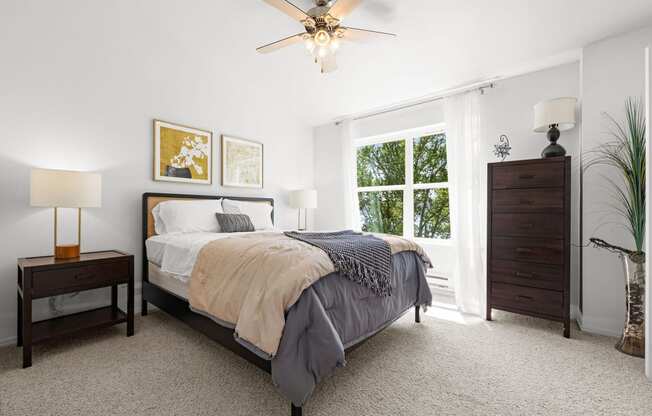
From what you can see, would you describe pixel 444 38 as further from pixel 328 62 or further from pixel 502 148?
pixel 502 148

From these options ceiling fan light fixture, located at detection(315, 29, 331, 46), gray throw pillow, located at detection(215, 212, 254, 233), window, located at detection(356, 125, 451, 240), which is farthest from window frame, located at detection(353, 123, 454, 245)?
ceiling fan light fixture, located at detection(315, 29, 331, 46)

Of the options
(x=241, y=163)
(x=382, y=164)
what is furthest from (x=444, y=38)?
(x=241, y=163)

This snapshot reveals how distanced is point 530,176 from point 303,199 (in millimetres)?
2763

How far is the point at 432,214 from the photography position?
3973 millimetres

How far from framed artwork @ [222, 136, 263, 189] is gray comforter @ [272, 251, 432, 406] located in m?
2.55

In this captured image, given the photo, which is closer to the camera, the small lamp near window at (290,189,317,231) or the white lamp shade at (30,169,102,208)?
the white lamp shade at (30,169,102,208)

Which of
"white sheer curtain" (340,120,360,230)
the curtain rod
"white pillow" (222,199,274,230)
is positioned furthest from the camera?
"white sheer curtain" (340,120,360,230)

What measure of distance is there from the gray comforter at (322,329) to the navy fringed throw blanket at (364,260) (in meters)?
0.05

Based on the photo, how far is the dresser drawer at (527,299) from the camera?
2471mm

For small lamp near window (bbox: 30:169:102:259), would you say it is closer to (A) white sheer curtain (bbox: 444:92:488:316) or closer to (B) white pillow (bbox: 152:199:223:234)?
(B) white pillow (bbox: 152:199:223:234)

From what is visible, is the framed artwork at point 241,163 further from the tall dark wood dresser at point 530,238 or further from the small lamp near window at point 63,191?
the tall dark wood dresser at point 530,238

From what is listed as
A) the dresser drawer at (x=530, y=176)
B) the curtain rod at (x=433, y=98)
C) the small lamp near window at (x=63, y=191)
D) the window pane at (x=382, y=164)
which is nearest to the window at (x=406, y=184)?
the window pane at (x=382, y=164)

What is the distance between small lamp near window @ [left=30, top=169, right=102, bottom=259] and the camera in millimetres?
2115

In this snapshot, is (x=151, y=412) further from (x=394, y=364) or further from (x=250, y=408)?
(x=394, y=364)
